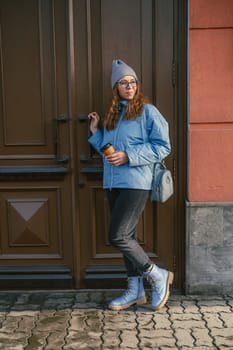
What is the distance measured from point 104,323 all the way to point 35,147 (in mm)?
1523

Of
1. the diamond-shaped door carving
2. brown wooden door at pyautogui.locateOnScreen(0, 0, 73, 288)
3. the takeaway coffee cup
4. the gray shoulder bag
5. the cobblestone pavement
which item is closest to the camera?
the cobblestone pavement

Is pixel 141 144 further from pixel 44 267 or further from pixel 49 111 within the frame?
pixel 44 267

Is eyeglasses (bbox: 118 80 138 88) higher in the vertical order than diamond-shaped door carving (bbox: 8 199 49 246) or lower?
higher

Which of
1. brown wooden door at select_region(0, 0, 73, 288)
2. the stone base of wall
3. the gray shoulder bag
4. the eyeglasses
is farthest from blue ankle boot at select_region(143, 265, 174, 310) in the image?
the eyeglasses

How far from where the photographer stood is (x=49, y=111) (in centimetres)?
396

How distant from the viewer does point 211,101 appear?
377 cm

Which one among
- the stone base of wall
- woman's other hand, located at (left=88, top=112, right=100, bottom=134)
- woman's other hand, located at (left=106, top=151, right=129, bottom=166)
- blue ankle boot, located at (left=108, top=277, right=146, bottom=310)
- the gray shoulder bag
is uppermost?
woman's other hand, located at (left=88, top=112, right=100, bottom=134)

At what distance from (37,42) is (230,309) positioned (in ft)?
8.52

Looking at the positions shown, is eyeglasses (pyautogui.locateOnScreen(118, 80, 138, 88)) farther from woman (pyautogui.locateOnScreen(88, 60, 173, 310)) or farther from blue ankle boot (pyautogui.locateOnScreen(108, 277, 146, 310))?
blue ankle boot (pyautogui.locateOnScreen(108, 277, 146, 310))

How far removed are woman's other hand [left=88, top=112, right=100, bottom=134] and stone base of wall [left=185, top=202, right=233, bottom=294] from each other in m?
0.96

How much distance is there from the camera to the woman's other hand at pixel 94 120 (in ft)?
12.3

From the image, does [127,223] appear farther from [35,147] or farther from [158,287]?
[35,147]

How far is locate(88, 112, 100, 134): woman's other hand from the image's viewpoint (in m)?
3.75

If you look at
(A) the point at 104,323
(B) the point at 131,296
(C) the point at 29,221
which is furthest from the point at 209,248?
(C) the point at 29,221
